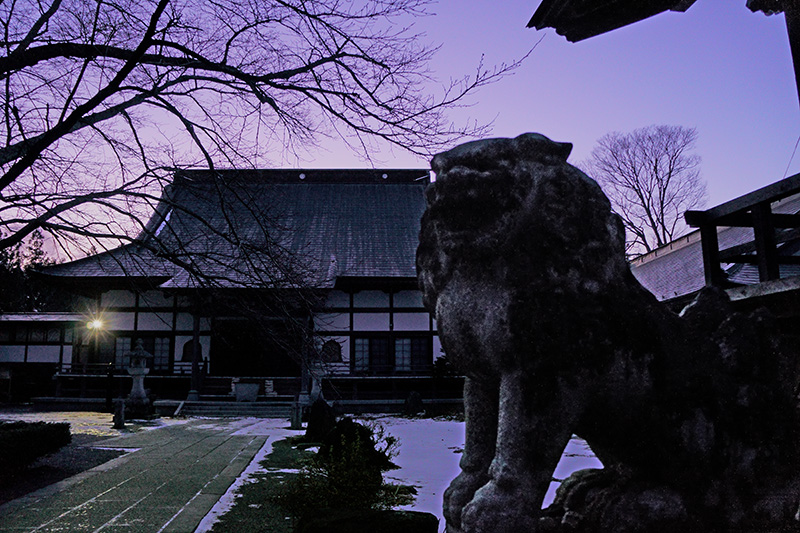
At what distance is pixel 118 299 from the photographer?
2053cm

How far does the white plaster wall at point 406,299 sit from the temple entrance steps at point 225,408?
517cm

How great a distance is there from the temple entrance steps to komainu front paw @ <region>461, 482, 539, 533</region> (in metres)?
15.7

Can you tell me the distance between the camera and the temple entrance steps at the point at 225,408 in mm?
16859

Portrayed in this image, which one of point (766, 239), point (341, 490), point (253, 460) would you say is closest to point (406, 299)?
point (253, 460)

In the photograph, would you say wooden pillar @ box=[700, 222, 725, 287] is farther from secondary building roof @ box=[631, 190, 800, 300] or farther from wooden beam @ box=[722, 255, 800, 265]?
secondary building roof @ box=[631, 190, 800, 300]

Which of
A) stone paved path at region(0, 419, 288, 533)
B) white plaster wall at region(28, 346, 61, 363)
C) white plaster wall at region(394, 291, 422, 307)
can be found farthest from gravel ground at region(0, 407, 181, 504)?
white plaster wall at region(28, 346, 61, 363)

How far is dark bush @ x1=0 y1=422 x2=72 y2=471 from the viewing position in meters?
6.66

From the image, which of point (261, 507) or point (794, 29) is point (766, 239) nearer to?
point (794, 29)

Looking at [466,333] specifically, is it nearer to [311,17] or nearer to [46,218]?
[311,17]

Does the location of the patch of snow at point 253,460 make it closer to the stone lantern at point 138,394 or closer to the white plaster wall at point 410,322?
the stone lantern at point 138,394

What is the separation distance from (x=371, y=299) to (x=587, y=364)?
18419 millimetres

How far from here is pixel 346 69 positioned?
6410 millimetres

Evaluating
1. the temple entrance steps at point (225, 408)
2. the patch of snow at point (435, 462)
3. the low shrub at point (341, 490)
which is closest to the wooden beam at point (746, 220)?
the patch of snow at point (435, 462)

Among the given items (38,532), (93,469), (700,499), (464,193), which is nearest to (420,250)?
(464,193)
